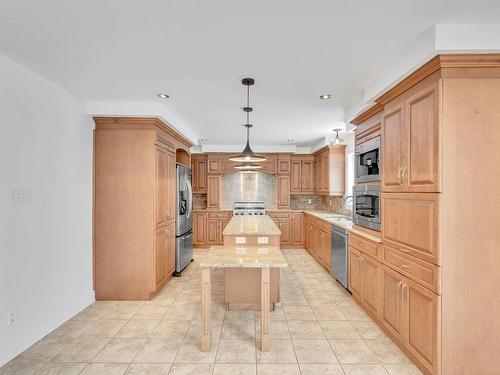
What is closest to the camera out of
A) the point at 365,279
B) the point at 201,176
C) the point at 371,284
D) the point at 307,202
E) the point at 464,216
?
the point at 464,216

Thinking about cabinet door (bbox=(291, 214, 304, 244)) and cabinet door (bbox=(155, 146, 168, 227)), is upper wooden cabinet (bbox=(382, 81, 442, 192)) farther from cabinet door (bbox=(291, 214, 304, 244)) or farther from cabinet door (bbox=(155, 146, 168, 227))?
cabinet door (bbox=(291, 214, 304, 244))

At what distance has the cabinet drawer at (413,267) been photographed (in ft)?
A: 6.30

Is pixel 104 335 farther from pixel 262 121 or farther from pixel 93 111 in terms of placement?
pixel 262 121

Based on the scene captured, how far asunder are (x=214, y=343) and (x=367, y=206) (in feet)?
7.17

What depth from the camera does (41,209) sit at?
8.74 feet

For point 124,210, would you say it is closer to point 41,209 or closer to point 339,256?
point 41,209

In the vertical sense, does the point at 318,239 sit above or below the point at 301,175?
A: below

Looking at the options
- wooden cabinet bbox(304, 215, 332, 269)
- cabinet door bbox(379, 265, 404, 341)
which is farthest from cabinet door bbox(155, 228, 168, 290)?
cabinet door bbox(379, 265, 404, 341)

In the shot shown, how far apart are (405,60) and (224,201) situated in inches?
218

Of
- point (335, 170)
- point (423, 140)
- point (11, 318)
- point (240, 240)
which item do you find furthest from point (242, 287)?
point (335, 170)

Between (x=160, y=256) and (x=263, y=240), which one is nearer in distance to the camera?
(x=263, y=240)

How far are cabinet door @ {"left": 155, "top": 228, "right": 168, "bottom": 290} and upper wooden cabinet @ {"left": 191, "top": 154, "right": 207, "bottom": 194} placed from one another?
2914 mm

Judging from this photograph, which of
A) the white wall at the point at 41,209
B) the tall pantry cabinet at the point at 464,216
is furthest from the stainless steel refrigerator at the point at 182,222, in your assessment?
the tall pantry cabinet at the point at 464,216

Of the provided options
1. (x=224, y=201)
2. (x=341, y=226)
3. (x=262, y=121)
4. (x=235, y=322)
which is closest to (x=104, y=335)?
(x=235, y=322)
